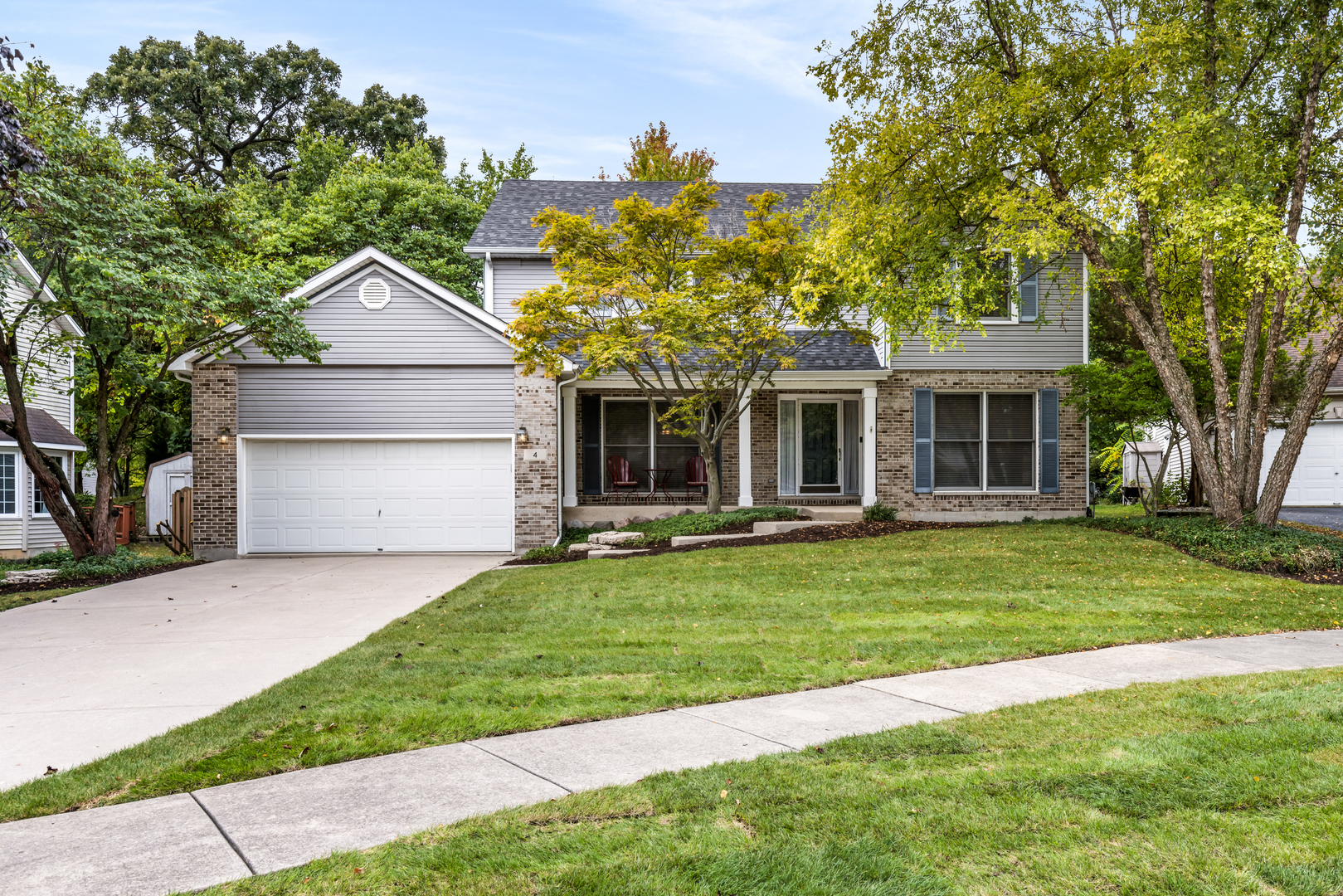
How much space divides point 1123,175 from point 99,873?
13.3 m

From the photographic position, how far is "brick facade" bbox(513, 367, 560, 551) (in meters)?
15.1

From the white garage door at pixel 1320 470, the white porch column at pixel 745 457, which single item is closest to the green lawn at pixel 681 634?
the white porch column at pixel 745 457

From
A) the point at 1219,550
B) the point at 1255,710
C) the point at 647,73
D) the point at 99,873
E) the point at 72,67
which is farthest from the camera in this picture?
the point at 72,67

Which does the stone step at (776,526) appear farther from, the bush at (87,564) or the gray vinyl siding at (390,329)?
the bush at (87,564)

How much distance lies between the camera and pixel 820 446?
18078 millimetres

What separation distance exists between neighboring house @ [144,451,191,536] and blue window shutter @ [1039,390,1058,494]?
1931cm

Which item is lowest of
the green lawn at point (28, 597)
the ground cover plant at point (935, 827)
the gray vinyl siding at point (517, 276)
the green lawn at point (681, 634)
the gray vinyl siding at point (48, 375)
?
the green lawn at point (28, 597)

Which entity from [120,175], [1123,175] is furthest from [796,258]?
[120,175]

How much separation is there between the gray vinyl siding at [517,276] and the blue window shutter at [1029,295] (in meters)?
9.03

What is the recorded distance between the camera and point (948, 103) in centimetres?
1241

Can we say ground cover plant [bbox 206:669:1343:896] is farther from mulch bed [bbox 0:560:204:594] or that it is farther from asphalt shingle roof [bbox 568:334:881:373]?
asphalt shingle roof [bbox 568:334:881:373]

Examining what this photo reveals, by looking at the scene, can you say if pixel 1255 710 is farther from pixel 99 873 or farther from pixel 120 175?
pixel 120 175

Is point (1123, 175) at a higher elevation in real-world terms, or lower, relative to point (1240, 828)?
higher

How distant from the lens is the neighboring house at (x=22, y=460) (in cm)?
1823
